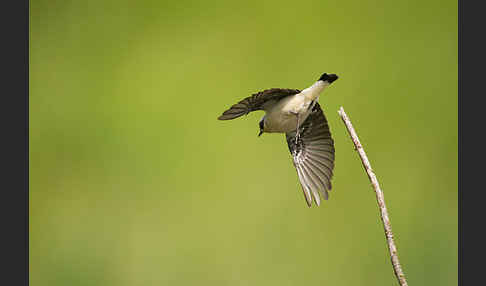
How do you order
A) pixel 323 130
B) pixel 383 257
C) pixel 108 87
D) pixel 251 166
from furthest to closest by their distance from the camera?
pixel 108 87
pixel 251 166
pixel 383 257
pixel 323 130

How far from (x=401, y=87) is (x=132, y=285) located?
156 centimetres

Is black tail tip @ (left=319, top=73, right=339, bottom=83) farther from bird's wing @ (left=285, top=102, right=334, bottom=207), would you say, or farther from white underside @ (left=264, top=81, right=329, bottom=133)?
bird's wing @ (left=285, top=102, right=334, bottom=207)

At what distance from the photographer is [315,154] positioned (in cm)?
162

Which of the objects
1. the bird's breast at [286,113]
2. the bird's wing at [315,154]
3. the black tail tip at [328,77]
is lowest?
the bird's wing at [315,154]

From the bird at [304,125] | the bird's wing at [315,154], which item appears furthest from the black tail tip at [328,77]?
the bird's wing at [315,154]

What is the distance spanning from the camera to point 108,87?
9.28ft

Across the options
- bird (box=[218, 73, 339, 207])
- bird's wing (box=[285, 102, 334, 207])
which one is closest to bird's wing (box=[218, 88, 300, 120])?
bird (box=[218, 73, 339, 207])

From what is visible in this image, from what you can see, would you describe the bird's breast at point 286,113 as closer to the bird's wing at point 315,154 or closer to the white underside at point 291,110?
the white underside at point 291,110

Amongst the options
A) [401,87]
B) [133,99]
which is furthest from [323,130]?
[133,99]

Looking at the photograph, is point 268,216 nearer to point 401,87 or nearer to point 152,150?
point 152,150

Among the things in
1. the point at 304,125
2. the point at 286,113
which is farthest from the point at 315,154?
the point at 286,113

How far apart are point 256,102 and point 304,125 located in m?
0.21

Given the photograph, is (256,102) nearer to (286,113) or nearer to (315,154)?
(286,113)

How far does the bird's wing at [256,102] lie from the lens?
140cm
